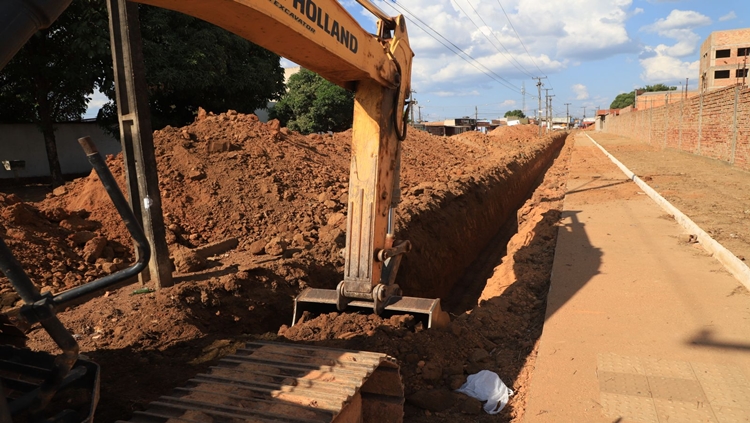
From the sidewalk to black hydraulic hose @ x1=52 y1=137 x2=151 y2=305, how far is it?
3113 millimetres

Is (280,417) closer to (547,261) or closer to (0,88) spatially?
(547,261)

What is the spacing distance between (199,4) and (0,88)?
14182 millimetres

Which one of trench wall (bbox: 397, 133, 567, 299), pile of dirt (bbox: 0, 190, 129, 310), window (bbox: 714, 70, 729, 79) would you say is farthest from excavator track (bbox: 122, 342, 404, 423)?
window (bbox: 714, 70, 729, 79)

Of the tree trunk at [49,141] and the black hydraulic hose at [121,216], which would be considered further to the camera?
the tree trunk at [49,141]

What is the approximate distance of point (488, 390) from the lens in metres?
4.40

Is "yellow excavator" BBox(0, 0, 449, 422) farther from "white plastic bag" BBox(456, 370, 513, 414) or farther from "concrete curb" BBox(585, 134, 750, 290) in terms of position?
"concrete curb" BBox(585, 134, 750, 290)

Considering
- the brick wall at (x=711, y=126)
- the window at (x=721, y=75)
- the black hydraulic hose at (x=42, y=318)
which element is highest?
the window at (x=721, y=75)

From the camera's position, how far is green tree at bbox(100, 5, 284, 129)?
14.2 metres

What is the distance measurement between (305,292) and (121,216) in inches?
145

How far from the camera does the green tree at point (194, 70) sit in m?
14.2

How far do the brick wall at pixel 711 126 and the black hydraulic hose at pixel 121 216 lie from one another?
62.6 feet

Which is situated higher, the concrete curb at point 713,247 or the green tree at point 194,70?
the green tree at point 194,70

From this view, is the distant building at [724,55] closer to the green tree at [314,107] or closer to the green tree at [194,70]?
the green tree at [314,107]

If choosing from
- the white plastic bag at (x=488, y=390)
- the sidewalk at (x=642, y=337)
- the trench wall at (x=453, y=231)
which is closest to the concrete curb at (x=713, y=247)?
the sidewalk at (x=642, y=337)
